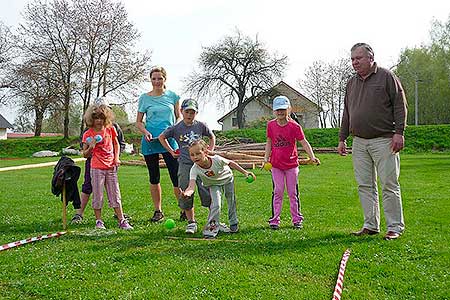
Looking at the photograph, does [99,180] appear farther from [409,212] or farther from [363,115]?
[409,212]

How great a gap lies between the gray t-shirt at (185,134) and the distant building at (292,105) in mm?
47811

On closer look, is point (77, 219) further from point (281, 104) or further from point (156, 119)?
point (281, 104)

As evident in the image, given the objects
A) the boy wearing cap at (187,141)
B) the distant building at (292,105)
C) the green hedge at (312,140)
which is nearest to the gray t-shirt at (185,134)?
the boy wearing cap at (187,141)

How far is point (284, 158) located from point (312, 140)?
3329cm

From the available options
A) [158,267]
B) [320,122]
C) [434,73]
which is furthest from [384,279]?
[434,73]

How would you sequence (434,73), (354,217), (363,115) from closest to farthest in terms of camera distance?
(363,115)
(354,217)
(434,73)

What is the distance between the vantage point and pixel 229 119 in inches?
2598

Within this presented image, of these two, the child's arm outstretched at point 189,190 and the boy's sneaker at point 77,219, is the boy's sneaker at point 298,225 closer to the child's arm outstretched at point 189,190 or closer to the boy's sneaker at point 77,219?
the child's arm outstretched at point 189,190

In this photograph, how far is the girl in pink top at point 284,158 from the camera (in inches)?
266

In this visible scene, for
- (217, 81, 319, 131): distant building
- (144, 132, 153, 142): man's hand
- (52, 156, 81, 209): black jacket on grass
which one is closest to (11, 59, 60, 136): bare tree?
(217, 81, 319, 131): distant building

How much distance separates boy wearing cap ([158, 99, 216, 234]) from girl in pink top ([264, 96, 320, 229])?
0.90 meters

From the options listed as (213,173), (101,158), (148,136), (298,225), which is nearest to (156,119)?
(148,136)

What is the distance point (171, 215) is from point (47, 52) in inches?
1418

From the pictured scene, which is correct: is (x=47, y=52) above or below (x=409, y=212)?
above
